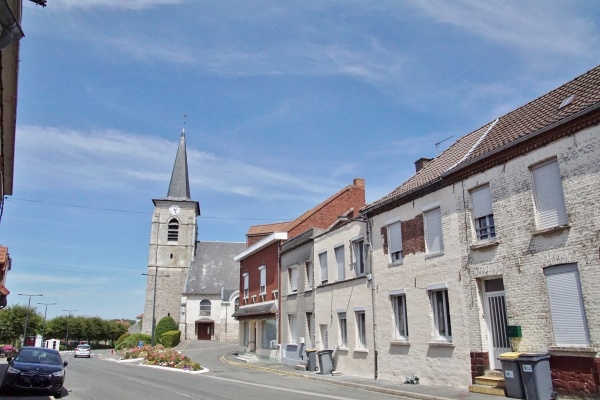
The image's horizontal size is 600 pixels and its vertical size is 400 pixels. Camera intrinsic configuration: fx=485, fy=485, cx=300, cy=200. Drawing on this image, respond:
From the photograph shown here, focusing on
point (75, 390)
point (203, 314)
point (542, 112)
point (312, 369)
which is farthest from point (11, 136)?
point (203, 314)

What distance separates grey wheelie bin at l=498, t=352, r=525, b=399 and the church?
49.1 metres

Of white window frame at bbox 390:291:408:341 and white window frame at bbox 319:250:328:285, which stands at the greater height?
white window frame at bbox 319:250:328:285

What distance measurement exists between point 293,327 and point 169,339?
1144 inches

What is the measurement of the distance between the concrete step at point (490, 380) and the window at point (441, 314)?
1.74 m

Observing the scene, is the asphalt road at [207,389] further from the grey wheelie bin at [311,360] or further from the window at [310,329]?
the window at [310,329]

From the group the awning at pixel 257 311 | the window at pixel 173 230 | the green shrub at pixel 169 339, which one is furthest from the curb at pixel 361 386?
the window at pixel 173 230

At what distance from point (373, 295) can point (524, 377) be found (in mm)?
7502

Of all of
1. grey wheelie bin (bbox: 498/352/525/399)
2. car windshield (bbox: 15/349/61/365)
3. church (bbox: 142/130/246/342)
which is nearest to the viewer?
Result: grey wheelie bin (bbox: 498/352/525/399)

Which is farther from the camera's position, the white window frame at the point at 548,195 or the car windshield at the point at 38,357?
the car windshield at the point at 38,357

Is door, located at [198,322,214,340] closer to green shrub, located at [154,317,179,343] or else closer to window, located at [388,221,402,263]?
green shrub, located at [154,317,179,343]

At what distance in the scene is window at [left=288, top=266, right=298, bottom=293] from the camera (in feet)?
85.4

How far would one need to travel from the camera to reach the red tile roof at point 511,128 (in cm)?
1252

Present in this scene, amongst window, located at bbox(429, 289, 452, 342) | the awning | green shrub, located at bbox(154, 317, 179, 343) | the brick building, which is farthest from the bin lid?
green shrub, located at bbox(154, 317, 179, 343)

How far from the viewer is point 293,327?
84.7 ft
